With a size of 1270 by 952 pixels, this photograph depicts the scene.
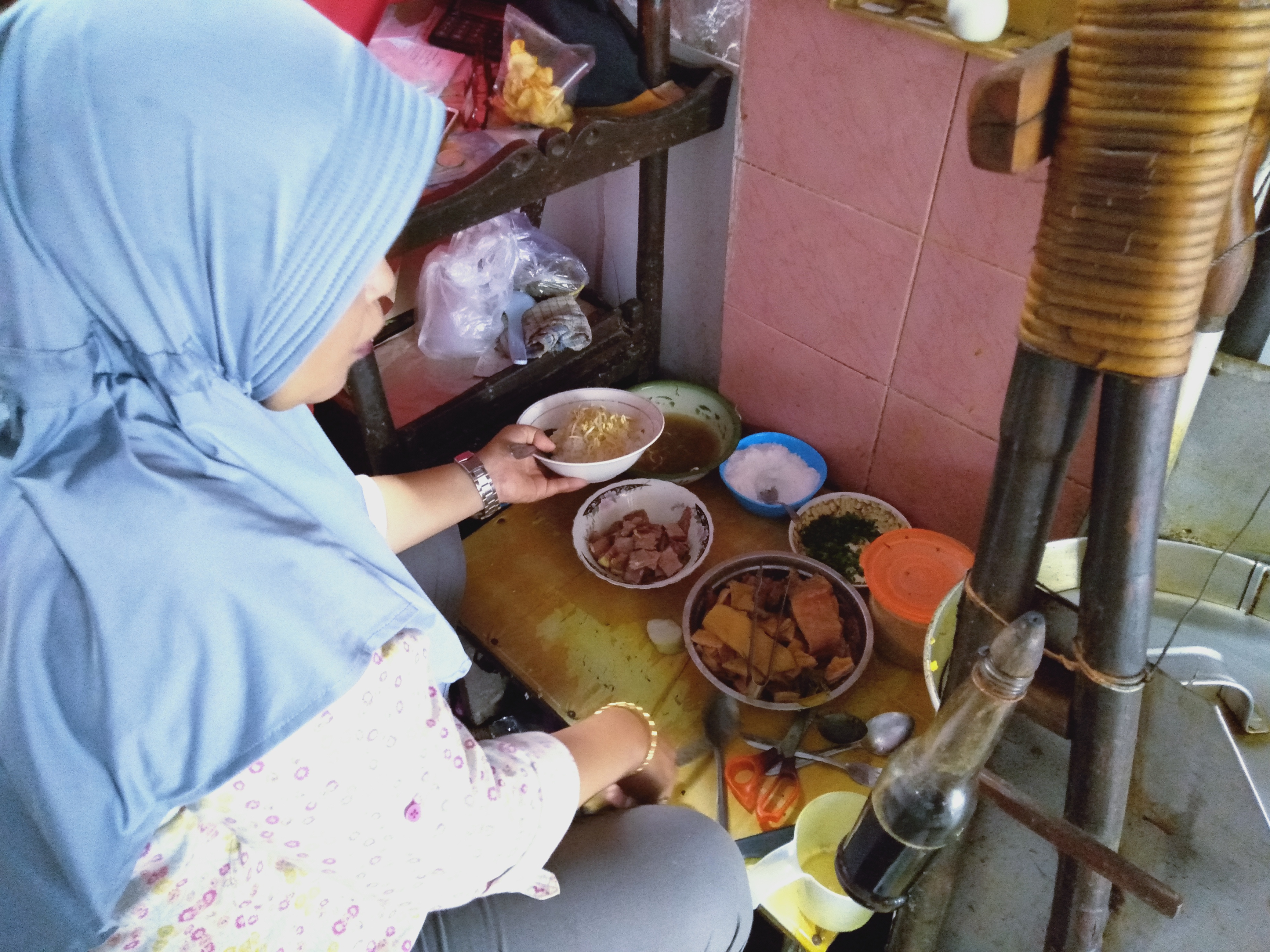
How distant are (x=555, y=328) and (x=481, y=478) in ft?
1.12

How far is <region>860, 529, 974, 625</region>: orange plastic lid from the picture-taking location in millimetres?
1146

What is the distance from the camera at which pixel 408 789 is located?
0.66 metres

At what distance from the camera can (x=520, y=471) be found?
4.22ft

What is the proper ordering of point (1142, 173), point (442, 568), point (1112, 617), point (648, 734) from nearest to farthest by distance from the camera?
point (1142, 173), point (1112, 617), point (648, 734), point (442, 568)

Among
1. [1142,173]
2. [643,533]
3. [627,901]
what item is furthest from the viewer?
[643,533]

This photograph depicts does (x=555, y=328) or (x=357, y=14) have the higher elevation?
(x=357, y=14)

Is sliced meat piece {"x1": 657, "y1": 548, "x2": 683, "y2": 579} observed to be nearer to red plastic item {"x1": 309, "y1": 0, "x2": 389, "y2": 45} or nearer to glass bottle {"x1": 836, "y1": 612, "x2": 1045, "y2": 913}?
glass bottle {"x1": 836, "y1": 612, "x2": 1045, "y2": 913}

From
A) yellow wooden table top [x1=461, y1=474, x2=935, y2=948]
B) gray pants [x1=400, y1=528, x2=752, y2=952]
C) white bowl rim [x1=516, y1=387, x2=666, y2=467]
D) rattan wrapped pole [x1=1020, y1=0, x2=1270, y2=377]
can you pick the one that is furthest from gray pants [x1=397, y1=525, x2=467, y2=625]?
rattan wrapped pole [x1=1020, y1=0, x2=1270, y2=377]

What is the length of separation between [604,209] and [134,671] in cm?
126

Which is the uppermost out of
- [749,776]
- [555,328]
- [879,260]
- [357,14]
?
[357,14]

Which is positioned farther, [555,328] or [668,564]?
[555,328]

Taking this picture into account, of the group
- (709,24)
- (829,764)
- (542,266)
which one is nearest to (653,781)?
(829,764)

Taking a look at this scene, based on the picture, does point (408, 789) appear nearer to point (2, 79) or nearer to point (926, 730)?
point (926, 730)

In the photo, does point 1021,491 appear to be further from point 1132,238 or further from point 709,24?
point 709,24
